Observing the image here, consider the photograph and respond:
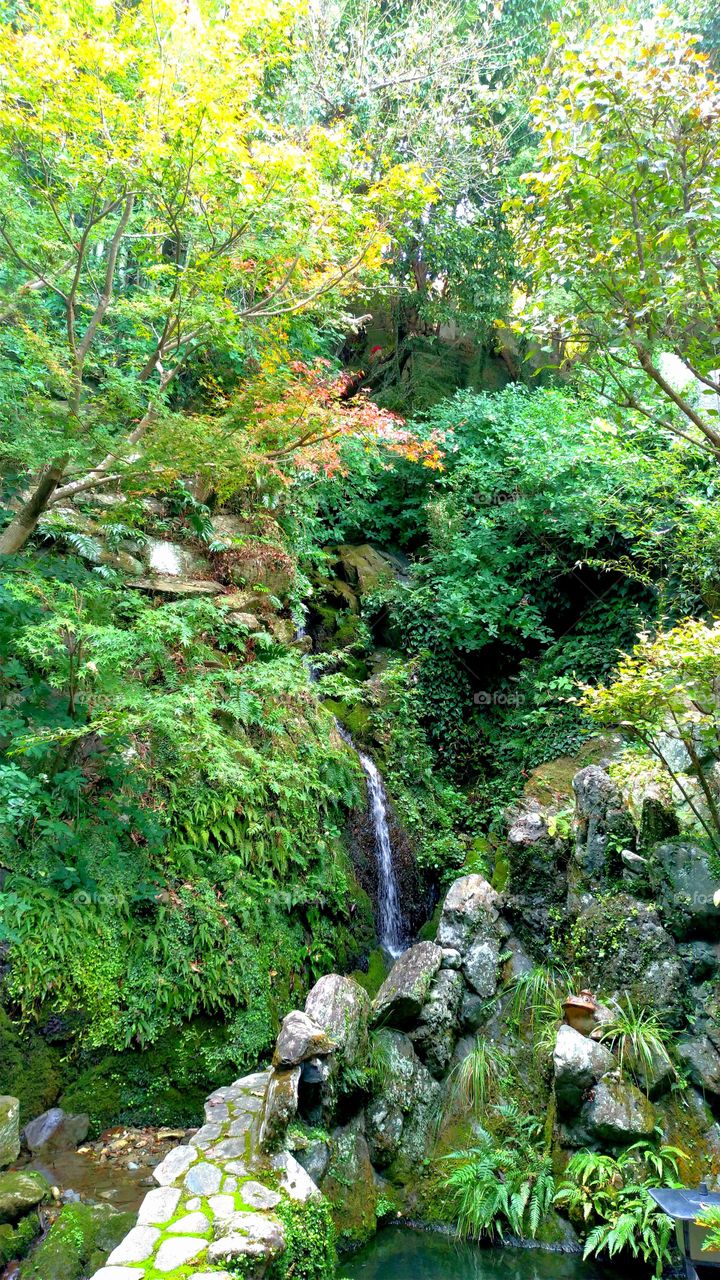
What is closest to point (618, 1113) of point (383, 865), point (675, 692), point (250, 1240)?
point (250, 1240)

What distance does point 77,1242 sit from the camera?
12.7 feet

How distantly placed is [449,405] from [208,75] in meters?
8.59

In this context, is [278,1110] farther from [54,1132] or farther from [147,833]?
[147,833]

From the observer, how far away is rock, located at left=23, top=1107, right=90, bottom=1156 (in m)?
4.67

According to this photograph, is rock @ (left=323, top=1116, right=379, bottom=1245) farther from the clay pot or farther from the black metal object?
the black metal object

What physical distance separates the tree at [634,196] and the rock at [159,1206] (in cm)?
528

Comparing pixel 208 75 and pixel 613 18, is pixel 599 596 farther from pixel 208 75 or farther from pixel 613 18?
pixel 613 18

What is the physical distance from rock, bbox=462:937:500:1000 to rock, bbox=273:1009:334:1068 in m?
2.07

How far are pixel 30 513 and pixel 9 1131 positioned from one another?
4472 mm

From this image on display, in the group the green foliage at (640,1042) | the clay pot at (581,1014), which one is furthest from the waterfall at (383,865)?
the green foliage at (640,1042)

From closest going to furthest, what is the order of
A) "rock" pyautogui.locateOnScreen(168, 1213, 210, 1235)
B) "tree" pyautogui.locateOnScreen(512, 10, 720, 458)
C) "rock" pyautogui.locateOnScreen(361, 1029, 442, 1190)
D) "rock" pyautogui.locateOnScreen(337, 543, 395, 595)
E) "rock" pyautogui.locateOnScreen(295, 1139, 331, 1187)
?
"rock" pyautogui.locateOnScreen(168, 1213, 210, 1235) < "tree" pyautogui.locateOnScreen(512, 10, 720, 458) < "rock" pyautogui.locateOnScreen(295, 1139, 331, 1187) < "rock" pyautogui.locateOnScreen(361, 1029, 442, 1190) < "rock" pyautogui.locateOnScreen(337, 543, 395, 595)

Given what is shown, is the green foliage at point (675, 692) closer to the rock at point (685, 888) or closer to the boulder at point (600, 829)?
the rock at point (685, 888)

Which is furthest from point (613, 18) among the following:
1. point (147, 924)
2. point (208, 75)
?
point (147, 924)

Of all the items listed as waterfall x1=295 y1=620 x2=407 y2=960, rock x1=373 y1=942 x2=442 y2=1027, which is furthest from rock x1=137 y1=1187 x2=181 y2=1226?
waterfall x1=295 y1=620 x2=407 y2=960
